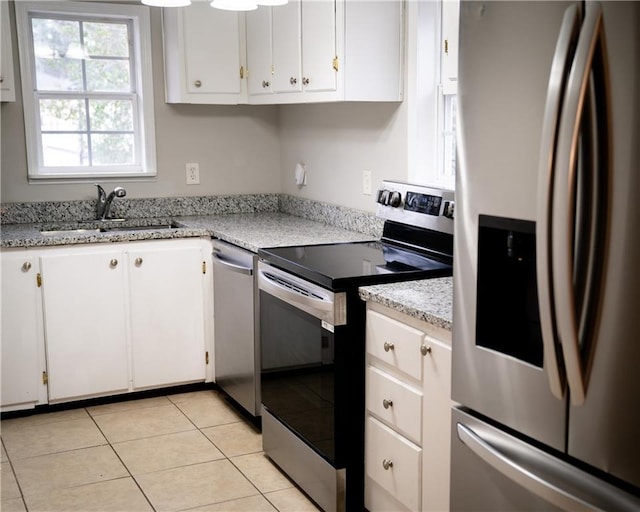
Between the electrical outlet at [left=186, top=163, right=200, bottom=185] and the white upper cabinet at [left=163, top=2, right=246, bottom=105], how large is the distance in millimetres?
451

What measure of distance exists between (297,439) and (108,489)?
30.2 inches

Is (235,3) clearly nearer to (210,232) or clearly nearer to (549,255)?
(210,232)

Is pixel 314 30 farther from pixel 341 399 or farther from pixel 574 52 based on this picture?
pixel 574 52

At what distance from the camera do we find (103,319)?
386 cm

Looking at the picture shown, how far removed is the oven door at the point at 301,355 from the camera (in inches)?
106

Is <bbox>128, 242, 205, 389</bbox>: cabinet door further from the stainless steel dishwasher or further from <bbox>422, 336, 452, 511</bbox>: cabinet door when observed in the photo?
<bbox>422, 336, 452, 511</bbox>: cabinet door

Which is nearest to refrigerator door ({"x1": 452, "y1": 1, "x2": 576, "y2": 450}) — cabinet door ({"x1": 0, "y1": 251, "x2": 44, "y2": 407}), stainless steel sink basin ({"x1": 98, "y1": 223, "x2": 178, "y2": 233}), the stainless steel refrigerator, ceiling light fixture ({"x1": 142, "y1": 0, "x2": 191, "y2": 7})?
the stainless steel refrigerator

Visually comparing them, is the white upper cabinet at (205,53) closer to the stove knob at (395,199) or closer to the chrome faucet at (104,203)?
the chrome faucet at (104,203)

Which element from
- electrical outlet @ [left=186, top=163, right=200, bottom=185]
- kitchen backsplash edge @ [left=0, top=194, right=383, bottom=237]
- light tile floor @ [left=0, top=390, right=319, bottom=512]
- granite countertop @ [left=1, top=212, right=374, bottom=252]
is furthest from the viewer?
A: electrical outlet @ [left=186, top=163, right=200, bottom=185]

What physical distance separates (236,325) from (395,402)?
138 centimetres

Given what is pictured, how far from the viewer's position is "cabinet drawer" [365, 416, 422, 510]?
240 centimetres

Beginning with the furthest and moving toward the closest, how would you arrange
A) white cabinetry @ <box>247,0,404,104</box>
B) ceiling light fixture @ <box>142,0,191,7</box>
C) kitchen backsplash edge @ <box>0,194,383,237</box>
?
kitchen backsplash edge @ <box>0,194,383,237</box>, white cabinetry @ <box>247,0,404,104</box>, ceiling light fixture @ <box>142,0,191,7</box>

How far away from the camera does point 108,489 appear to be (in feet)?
10.1

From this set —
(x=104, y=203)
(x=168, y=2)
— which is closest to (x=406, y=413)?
(x=168, y=2)
